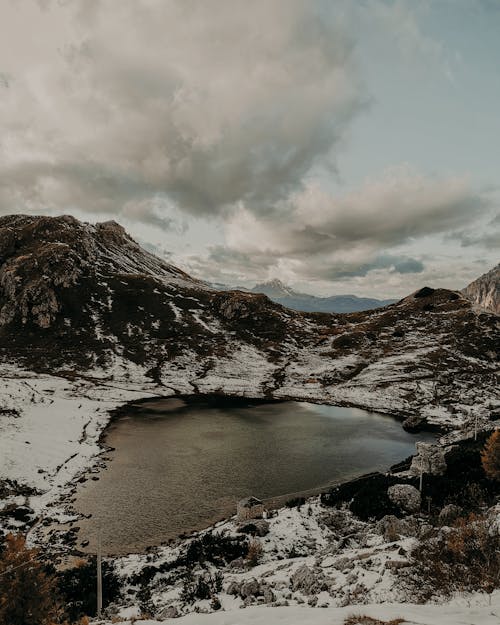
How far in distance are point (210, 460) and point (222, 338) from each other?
89.0 m

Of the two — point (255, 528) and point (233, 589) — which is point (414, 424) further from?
point (233, 589)

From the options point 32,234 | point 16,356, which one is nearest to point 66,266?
point 32,234

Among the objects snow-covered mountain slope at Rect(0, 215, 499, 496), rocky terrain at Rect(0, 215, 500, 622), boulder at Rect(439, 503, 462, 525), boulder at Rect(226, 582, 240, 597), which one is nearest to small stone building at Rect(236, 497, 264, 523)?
rocky terrain at Rect(0, 215, 500, 622)

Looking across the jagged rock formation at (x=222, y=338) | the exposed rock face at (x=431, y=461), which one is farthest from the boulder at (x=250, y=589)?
the jagged rock formation at (x=222, y=338)

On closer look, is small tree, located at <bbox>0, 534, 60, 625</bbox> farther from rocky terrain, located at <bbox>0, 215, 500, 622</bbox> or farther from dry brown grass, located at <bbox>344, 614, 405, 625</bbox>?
dry brown grass, located at <bbox>344, 614, 405, 625</bbox>

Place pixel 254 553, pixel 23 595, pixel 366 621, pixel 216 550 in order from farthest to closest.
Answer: pixel 216 550
pixel 254 553
pixel 23 595
pixel 366 621

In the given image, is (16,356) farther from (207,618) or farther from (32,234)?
(207,618)

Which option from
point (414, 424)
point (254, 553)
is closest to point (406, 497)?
point (254, 553)

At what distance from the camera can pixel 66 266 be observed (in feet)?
509

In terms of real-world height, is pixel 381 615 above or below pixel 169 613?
above

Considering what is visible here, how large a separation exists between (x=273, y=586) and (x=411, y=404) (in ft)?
240

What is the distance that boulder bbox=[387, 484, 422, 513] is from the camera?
29.6 metres

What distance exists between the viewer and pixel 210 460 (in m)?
47.9

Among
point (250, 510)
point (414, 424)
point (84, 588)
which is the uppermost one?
point (250, 510)
